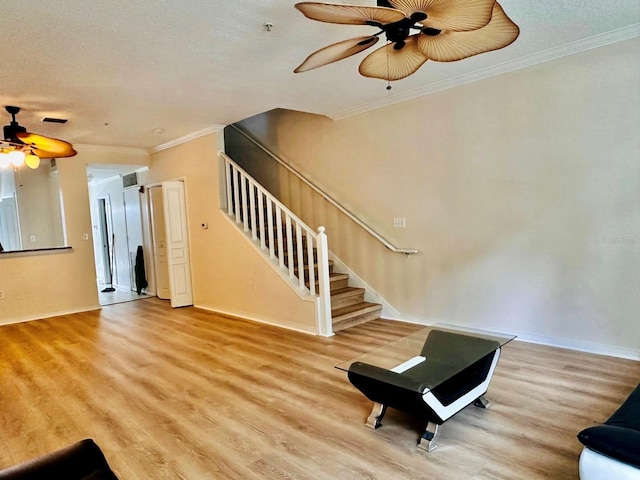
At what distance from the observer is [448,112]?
13.8 ft

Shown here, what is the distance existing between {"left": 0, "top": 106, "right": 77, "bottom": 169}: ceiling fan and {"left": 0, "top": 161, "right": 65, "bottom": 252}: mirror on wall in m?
2.82

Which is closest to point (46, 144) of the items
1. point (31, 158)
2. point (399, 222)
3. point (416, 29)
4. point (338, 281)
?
point (31, 158)

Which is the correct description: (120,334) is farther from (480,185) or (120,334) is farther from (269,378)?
(480,185)

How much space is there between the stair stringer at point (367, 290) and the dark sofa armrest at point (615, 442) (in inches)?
129

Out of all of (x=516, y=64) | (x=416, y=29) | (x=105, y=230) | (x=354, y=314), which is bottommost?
(x=354, y=314)

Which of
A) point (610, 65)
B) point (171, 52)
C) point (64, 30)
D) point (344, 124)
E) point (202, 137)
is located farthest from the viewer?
point (202, 137)

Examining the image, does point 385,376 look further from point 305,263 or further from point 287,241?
point 305,263

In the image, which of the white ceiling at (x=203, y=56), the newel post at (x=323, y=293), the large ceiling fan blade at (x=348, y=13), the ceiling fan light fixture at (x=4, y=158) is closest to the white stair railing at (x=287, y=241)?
the newel post at (x=323, y=293)

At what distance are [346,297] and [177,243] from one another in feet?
10.1

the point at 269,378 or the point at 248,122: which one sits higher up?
the point at 248,122

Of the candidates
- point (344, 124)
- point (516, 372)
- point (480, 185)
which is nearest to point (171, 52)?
point (344, 124)

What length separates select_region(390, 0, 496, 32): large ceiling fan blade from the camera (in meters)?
1.60

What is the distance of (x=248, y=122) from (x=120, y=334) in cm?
388

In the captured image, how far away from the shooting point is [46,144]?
357 centimetres
